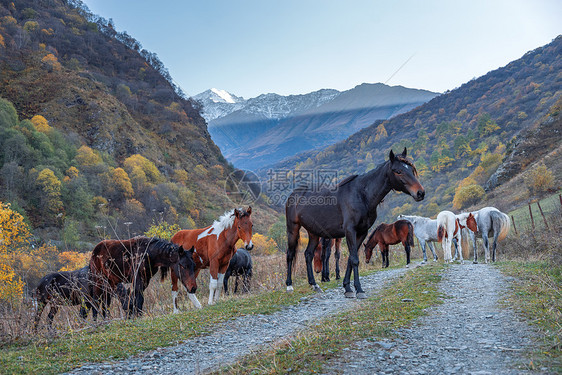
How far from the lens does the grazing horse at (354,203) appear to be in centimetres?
725

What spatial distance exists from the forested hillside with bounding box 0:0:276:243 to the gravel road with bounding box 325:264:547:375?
44.4 metres

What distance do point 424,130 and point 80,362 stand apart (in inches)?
5683

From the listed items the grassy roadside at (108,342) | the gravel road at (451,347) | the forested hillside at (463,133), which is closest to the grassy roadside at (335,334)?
the gravel road at (451,347)

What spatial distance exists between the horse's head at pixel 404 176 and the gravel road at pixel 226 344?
2.42m

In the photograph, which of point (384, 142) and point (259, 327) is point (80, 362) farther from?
point (384, 142)

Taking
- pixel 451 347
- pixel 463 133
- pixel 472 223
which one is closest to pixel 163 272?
pixel 451 347

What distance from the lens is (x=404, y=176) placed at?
7164 mm

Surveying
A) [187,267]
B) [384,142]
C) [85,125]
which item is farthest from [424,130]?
[187,267]

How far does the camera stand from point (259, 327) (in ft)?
17.6

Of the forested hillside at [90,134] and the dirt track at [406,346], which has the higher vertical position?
the forested hillside at [90,134]

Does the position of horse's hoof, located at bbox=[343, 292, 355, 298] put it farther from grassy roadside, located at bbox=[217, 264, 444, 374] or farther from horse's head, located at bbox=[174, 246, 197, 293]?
horse's head, located at bbox=[174, 246, 197, 293]

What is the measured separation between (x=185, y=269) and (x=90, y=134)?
3939 inches

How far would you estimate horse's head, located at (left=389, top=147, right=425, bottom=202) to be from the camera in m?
7.01

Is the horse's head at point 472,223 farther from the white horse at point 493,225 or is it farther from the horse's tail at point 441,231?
the horse's tail at point 441,231
